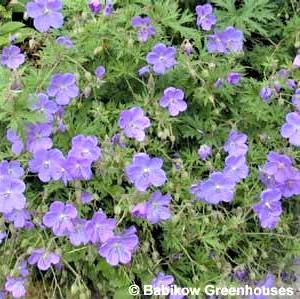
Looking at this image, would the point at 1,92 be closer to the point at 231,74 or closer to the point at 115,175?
the point at 115,175

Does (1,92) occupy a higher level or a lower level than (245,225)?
higher

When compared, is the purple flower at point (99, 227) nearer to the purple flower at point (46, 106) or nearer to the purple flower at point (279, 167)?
the purple flower at point (46, 106)

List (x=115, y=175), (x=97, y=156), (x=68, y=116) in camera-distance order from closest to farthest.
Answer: (x=97, y=156) < (x=115, y=175) < (x=68, y=116)

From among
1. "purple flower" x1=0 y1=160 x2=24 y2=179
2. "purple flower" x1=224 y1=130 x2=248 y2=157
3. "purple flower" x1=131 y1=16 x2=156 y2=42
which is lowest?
"purple flower" x1=224 y1=130 x2=248 y2=157

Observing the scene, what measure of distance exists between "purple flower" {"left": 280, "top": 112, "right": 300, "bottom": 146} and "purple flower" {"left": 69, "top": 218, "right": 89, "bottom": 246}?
2.19 ft

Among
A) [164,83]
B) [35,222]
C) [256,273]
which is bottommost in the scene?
[256,273]

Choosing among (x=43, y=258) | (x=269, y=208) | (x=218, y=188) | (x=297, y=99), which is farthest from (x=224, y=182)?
(x=43, y=258)

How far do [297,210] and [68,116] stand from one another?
0.82 metres

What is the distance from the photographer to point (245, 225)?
2.22 meters

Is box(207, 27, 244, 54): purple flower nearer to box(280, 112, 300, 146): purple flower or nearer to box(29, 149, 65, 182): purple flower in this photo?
box(280, 112, 300, 146): purple flower

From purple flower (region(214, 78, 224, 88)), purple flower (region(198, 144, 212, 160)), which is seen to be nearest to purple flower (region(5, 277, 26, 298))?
purple flower (region(198, 144, 212, 160))

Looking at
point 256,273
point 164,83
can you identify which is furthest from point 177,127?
point 256,273

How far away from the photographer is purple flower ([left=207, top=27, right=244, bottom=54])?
7.86 feet

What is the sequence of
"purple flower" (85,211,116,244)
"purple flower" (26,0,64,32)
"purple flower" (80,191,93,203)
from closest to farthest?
"purple flower" (85,211,116,244) → "purple flower" (80,191,93,203) → "purple flower" (26,0,64,32)
